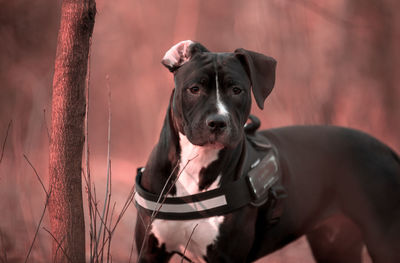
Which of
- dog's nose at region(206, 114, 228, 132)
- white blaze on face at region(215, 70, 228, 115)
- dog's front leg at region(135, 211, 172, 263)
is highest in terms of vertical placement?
white blaze on face at region(215, 70, 228, 115)

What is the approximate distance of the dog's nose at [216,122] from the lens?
2344 mm

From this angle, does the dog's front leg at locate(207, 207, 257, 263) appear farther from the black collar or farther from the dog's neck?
the dog's neck

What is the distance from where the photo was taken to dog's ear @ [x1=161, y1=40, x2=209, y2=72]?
2646 millimetres

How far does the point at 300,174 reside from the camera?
3.16 m

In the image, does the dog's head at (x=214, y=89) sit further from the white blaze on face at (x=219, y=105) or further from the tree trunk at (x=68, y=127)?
the tree trunk at (x=68, y=127)

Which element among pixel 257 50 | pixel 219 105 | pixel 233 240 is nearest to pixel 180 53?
pixel 219 105

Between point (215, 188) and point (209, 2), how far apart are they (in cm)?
679

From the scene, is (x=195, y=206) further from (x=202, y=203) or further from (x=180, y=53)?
(x=180, y=53)

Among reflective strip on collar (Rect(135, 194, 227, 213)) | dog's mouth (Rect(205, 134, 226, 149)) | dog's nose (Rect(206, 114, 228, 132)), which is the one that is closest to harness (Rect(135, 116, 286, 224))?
reflective strip on collar (Rect(135, 194, 227, 213))

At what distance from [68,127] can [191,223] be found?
0.79 m

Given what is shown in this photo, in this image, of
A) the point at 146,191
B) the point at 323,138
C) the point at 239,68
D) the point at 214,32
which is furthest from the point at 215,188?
the point at 214,32

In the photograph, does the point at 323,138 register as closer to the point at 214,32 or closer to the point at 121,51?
the point at 214,32

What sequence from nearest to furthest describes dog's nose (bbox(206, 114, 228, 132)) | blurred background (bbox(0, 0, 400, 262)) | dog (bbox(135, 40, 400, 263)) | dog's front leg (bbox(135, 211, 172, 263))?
dog's nose (bbox(206, 114, 228, 132))
dog (bbox(135, 40, 400, 263))
dog's front leg (bbox(135, 211, 172, 263))
blurred background (bbox(0, 0, 400, 262))

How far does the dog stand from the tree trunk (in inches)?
14.1
